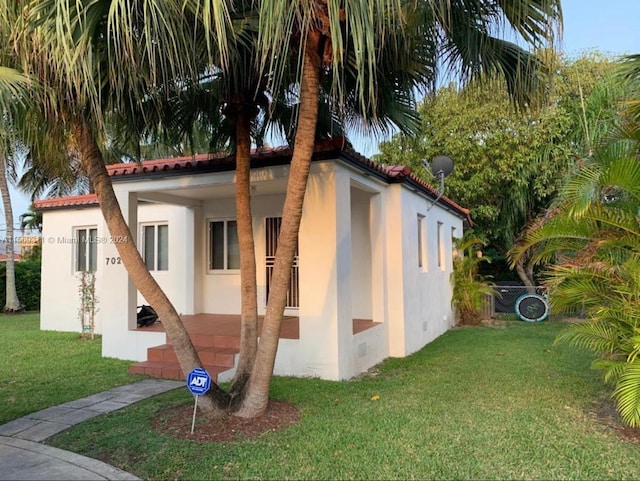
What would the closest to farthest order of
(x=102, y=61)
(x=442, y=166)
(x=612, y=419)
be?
(x=102, y=61)
(x=612, y=419)
(x=442, y=166)

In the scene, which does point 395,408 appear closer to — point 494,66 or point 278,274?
point 278,274

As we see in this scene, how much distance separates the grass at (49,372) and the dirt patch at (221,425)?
6.57ft

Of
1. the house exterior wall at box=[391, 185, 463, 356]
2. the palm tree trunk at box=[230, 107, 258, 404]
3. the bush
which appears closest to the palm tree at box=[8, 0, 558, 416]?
the palm tree trunk at box=[230, 107, 258, 404]

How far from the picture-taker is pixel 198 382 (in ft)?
16.7

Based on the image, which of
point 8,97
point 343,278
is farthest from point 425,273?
point 8,97

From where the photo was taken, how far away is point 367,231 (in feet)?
37.8

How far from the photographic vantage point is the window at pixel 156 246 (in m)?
13.1

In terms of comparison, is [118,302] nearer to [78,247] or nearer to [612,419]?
[78,247]

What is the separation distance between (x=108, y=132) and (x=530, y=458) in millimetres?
7058

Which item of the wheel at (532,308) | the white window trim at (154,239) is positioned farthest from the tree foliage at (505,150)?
the white window trim at (154,239)

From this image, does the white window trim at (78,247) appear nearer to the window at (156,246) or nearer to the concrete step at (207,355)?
the window at (156,246)

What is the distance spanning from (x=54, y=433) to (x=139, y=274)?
6.49 ft

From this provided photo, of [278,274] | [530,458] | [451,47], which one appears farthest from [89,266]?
[530,458]

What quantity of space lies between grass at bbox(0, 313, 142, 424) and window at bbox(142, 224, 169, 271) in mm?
2558
